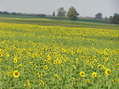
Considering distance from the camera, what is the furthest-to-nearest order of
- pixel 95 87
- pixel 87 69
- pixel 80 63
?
pixel 80 63 < pixel 87 69 < pixel 95 87

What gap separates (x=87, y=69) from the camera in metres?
7.04

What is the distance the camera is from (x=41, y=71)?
6.35m

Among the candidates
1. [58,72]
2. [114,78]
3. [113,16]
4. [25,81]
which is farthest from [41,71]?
[113,16]

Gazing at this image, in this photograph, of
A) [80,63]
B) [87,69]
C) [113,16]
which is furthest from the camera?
[113,16]

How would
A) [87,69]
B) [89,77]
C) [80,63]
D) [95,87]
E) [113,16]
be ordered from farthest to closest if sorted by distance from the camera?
[113,16] → [80,63] → [87,69] → [89,77] → [95,87]

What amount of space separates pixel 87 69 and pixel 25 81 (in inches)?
76.7

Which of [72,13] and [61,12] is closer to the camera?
[72,13]

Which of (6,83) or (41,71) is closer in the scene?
(6,83)

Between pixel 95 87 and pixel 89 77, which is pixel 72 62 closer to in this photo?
pixel 89 77

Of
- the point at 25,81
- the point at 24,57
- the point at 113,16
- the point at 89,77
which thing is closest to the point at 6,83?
the point at 25,81

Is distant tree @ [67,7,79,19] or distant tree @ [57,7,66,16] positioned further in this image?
distant tree @ [57,7,66,16]

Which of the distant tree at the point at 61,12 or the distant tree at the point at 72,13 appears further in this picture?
the distant tree at the point at 61,12

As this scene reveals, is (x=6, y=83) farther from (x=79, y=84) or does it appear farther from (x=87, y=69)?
(x=87, y=69)

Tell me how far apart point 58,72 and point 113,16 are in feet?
320
